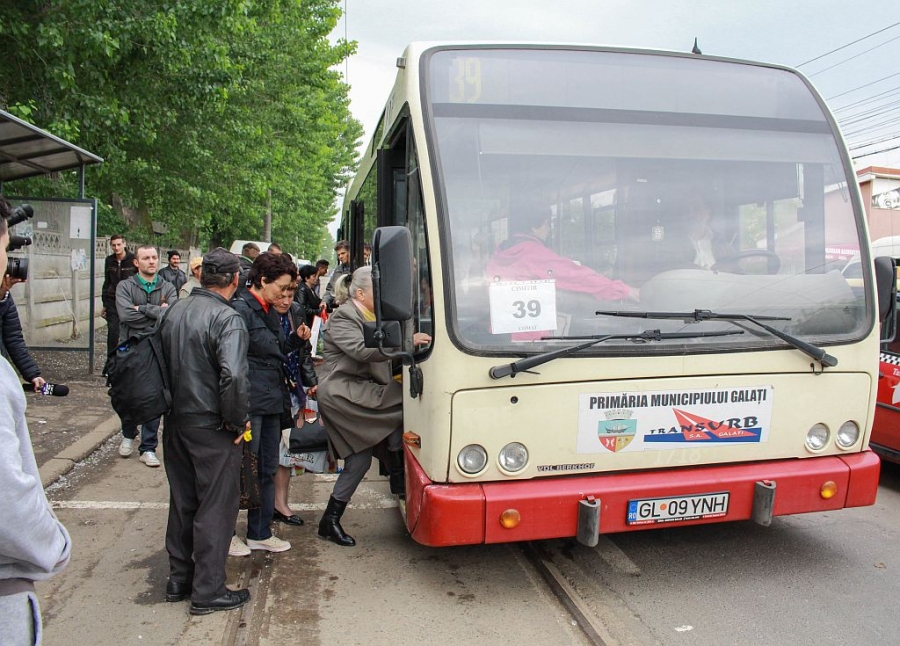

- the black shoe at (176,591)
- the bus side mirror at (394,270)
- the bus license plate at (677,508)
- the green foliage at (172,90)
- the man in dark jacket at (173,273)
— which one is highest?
the green foliage at (172,90)

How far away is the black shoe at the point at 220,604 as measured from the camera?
3.83m

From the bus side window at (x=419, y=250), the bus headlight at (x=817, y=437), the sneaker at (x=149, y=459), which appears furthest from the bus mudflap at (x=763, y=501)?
the sneaker at (x=149, y=459)

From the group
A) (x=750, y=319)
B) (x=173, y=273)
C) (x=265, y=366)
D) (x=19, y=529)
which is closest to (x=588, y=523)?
(x=750, y=319)

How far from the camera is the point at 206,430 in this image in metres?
3.79

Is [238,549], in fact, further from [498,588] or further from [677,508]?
[677,508]

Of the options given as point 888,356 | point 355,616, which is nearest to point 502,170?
point 355,616

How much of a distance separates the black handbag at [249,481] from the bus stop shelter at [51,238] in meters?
4.44

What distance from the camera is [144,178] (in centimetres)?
1425

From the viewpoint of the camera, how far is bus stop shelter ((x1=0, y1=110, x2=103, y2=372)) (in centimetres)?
848

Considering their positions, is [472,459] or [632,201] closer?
[472,459]

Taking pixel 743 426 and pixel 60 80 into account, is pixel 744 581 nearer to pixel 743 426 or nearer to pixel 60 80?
pixel 743 426

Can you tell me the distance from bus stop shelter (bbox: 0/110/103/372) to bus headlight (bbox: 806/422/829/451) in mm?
6760

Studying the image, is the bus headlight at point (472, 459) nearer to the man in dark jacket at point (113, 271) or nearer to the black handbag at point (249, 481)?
the black handbag at point (249, 481)

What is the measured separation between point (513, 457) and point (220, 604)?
5.33 feet
